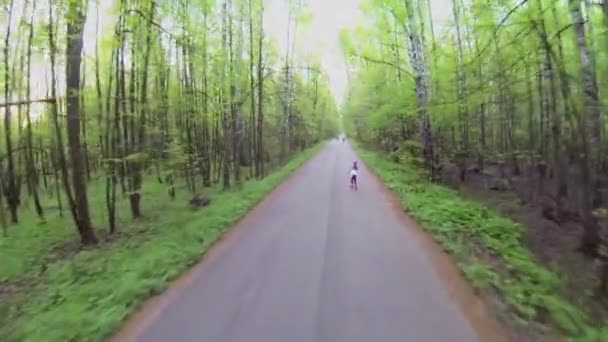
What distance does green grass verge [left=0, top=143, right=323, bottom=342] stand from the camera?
589 cm

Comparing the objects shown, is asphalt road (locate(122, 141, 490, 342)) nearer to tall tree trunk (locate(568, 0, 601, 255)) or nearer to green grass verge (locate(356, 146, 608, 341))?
green grass verge (locate(356, 146, 608, 341))

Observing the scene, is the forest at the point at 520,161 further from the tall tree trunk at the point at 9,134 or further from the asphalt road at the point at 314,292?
the tall tree trunk at the point at 9,134

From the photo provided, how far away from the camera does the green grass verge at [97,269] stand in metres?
5.89

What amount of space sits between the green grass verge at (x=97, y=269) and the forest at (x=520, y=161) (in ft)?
16.0

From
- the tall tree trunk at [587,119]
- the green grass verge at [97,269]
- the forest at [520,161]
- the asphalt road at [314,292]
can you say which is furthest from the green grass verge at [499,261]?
the green grass verge at [97,269]

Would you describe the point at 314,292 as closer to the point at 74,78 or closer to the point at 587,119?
the point at 587,119

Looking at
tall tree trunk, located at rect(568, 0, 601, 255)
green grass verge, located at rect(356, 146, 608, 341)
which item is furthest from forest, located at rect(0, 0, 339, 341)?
tall tree trunk, located at rect(568, 0, 601, 255)

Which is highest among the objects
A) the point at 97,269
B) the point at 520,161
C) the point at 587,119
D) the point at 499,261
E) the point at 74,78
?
the point at 74,78

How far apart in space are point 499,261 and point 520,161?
20.8 meters

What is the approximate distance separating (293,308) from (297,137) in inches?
1664

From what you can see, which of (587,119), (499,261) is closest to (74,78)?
(499,261)

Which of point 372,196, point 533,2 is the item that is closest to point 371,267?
point 372,196

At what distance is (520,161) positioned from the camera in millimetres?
26188

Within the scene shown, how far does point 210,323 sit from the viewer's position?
18.2ft
